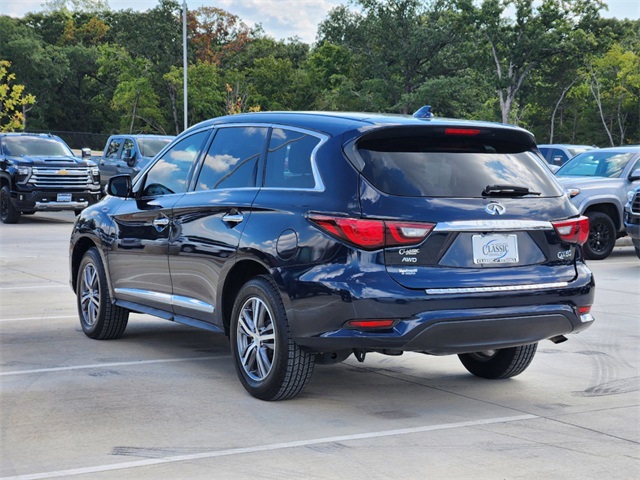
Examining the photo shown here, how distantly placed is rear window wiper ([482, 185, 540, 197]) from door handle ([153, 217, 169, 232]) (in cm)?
261

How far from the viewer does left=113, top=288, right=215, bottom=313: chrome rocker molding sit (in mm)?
7188

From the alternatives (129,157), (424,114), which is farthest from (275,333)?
(129,157)

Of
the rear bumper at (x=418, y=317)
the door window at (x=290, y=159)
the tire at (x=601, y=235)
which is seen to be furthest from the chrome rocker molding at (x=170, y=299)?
the tire at (x=601, y=235)

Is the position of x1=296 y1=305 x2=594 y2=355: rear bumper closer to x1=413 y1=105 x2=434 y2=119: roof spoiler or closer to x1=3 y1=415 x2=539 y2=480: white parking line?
x1=3 y1=415 x2=539 y2=480: white parking line

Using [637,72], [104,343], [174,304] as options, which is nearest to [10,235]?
[104,343]

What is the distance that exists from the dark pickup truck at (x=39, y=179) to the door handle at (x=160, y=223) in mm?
17534

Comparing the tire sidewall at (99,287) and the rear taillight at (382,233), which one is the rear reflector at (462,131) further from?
the tire sidewall at (99,287)

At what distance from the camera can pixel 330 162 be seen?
6188 mm

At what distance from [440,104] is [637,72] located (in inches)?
545

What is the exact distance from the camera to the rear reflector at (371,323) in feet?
19.2

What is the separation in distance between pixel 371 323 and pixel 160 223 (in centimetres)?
250

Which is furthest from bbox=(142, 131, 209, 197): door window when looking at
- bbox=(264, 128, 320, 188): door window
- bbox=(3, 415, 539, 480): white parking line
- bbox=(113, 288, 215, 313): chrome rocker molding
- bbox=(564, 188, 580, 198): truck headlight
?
bbox=(564, 188, 580, 198): truck headlight

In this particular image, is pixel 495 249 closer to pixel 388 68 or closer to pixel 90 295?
pixel 90 295

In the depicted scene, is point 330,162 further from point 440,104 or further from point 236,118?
point 440,104
